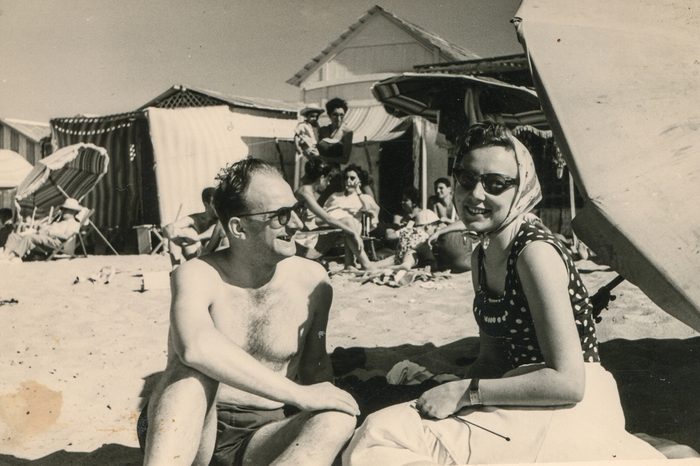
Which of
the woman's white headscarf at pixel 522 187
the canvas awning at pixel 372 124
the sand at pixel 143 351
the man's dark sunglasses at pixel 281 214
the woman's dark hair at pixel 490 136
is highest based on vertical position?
the canvas awning at pixel 372 124

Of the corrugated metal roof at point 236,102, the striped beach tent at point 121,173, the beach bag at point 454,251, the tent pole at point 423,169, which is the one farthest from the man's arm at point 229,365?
the corrugated metal roof at point 236,102

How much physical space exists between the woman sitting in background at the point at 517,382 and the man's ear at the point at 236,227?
741mm

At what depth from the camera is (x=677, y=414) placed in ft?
8.94

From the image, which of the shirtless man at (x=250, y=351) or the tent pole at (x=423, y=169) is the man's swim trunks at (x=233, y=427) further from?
the tent pole at (x=423, y=169)

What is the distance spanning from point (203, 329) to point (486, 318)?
0.91 metres

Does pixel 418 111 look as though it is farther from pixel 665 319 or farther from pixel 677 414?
pixel 677 414

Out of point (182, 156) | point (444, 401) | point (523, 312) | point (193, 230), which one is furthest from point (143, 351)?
point (182, 156)

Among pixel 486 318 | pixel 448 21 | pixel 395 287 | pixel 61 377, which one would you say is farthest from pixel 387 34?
pixel 486 318

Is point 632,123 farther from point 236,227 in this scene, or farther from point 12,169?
point 12,169

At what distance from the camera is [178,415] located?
1.72 metres

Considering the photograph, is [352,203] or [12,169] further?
[12,169]

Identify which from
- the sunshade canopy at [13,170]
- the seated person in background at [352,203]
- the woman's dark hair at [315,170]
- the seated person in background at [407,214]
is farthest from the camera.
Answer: the sunshade canopy at [13,170]

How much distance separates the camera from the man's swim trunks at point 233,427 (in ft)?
6.38

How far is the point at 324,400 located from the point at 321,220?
583cm
